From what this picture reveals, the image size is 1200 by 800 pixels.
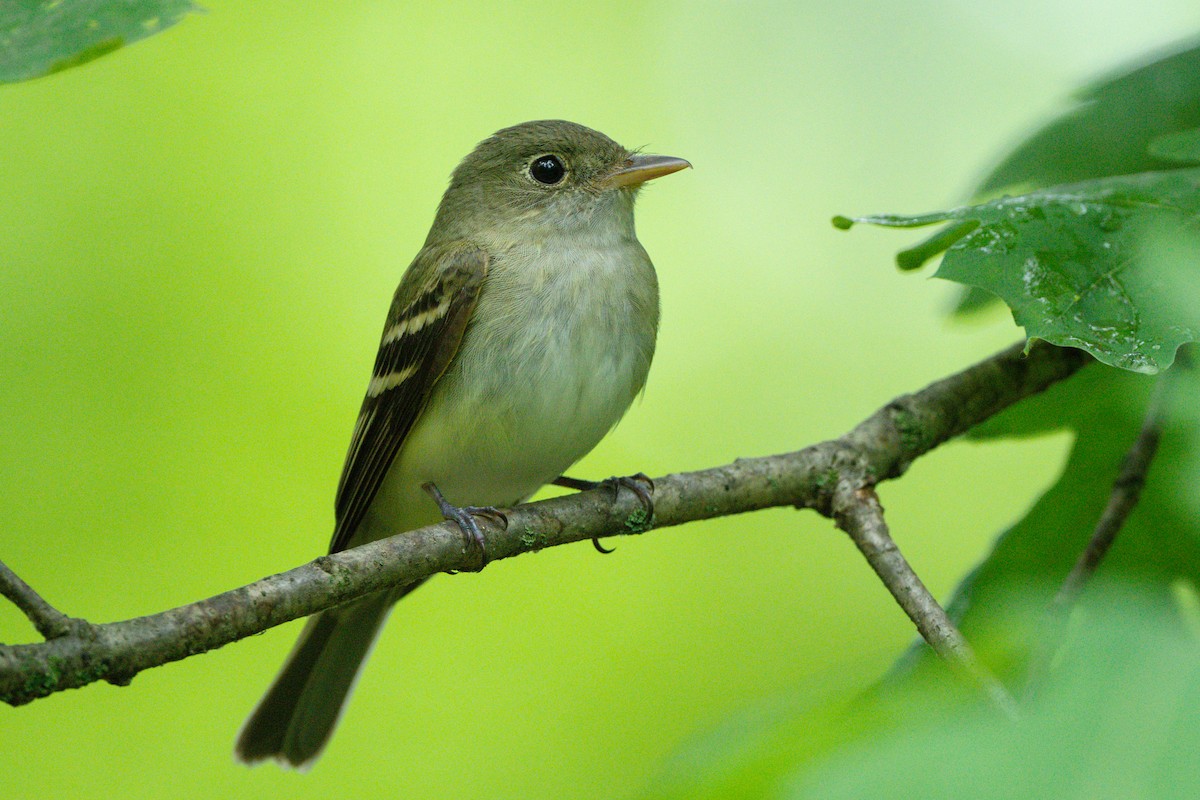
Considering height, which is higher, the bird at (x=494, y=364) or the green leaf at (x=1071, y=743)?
the bird at (x=494, y=364)

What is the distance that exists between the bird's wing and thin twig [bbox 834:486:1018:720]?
68.5 inches

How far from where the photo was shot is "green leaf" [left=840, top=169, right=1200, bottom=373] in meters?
2.24

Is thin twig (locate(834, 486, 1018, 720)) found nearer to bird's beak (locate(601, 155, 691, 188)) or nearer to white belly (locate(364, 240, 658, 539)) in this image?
white belly (locate(364, 240, 658, 539))

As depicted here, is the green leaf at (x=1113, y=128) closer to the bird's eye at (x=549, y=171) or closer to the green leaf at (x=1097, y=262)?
the green leaf at (x=1097, y=262)

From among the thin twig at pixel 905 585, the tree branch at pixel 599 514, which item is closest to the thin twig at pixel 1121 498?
the thin twig at pixel 905 585

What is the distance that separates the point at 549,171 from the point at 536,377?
56.1 inches

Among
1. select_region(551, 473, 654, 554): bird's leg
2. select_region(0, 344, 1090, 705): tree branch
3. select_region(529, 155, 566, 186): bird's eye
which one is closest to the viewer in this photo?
select_region(0, 344, 1090, 705): tree branch

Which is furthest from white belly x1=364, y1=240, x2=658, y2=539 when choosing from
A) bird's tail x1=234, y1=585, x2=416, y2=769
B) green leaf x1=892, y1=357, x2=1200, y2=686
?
green leaf x1=892, y1=357, x2=1200, y2=686

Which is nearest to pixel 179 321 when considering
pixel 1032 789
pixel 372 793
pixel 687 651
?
pixel 372 793

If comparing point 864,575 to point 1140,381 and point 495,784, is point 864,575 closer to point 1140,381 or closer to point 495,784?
point 495,784

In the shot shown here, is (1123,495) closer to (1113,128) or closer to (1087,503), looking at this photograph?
(1087,503)

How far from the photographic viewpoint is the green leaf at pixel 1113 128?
3457mm

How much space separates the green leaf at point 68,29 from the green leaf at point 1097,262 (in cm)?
167

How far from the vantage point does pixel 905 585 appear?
293cm
